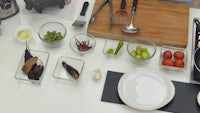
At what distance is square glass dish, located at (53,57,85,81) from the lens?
111 cm

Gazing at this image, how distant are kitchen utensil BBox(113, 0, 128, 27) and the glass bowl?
104 mm

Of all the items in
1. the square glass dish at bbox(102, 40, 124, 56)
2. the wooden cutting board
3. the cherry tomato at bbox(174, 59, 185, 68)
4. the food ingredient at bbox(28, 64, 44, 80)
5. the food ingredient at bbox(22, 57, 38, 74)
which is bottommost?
the food ingredient at bbox(28, 64, 44, 80)

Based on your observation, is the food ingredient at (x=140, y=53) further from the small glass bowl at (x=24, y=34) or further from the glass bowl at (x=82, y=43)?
the small glass bowl at (x=24, y=34)

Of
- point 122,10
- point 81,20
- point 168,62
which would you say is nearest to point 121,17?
point 122,10

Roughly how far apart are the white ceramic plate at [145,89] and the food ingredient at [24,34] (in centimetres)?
38

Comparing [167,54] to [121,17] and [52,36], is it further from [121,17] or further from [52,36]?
[52,36]

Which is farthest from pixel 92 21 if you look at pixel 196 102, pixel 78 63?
pixel 196 102

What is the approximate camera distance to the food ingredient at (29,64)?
3.62ft

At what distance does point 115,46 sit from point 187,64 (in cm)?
26

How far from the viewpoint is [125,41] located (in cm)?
120

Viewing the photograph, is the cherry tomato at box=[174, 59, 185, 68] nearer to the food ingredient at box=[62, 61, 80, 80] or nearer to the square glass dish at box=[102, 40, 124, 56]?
the square glass dish at box=[102, 40, 124, 56]

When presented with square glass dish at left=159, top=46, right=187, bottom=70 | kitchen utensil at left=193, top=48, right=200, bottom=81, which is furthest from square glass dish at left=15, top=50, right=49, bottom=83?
kitchen utensil at left=193, top=48, right=200, bottom=81

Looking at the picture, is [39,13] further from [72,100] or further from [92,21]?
[72,100]

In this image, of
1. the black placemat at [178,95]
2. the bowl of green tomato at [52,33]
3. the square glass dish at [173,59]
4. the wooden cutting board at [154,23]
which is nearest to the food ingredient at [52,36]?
the bowl of green tomato at [52,33]
